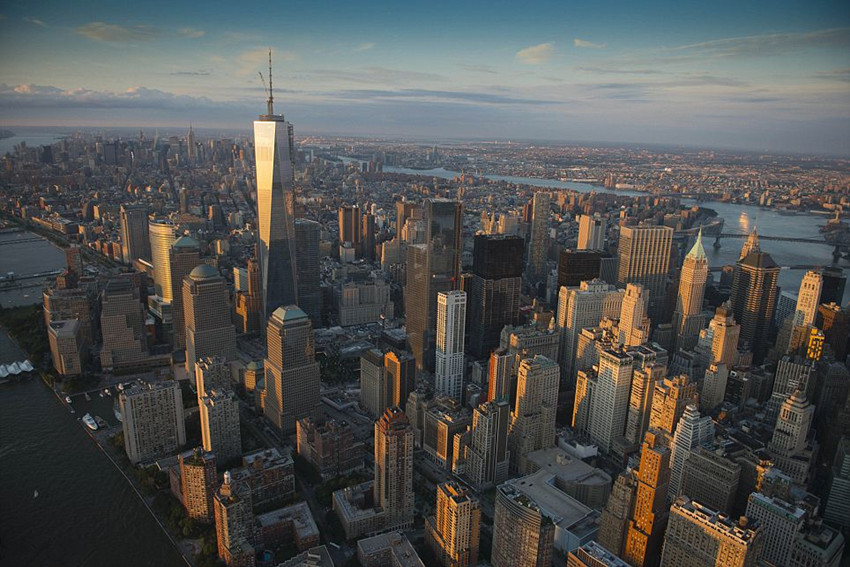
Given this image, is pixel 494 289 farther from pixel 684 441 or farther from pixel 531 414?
pixel 684 441

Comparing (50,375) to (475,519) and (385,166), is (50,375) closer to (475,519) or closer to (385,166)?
(475,519)

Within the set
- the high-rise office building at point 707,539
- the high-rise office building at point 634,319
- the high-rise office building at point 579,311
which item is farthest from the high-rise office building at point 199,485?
the high-rise office building at point 634,319

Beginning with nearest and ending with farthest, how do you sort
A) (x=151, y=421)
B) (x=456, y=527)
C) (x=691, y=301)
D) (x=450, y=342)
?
(x=456, y=527) → (x=151, y=421) → (x=450, y=342) → (x=691, y=301)

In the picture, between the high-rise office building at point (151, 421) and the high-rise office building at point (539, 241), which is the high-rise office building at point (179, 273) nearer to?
the high-rise office building at point (151, 421)

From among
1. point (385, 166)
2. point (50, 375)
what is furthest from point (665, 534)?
point (385, 166)

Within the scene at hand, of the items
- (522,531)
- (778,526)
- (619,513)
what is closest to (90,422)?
(522,531)
